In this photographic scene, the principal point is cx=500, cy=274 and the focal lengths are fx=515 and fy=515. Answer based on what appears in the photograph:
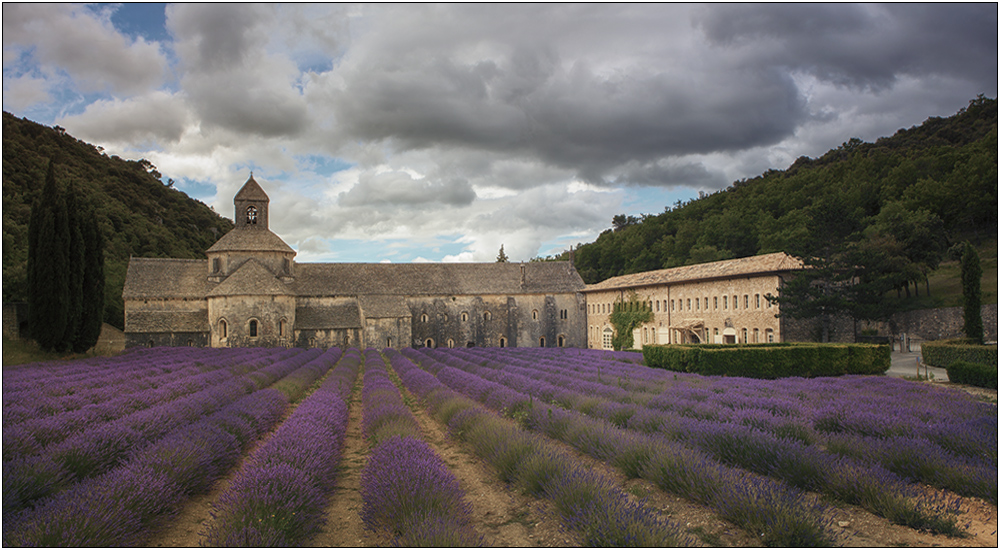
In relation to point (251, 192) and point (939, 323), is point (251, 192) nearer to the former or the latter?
point (251, 192)

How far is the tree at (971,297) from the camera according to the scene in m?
19.5

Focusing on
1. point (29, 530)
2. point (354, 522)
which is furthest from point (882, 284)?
point (29, 530)

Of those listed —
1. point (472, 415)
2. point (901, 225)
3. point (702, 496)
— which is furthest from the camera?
point (901, 225)

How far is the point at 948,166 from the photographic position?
46719 millimetres

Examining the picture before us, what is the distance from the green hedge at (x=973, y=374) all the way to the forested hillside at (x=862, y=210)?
11.0 metres

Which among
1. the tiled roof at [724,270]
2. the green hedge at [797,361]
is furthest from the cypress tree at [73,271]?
the tiled roof at [724,270]

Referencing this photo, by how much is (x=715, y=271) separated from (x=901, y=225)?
15.4 meters

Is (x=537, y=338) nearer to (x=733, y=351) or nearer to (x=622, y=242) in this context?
(x=733, y=351)

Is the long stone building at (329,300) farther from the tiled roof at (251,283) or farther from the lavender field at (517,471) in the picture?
the lavender field at (517,471)

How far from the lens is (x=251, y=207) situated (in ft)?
136

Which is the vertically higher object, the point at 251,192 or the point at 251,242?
the point at 251,192

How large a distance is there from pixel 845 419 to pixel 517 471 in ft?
17.4

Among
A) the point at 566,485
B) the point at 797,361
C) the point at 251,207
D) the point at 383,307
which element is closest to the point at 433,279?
the point at 383,307

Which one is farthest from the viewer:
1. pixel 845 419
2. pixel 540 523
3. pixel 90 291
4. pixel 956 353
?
pixel 90 291
